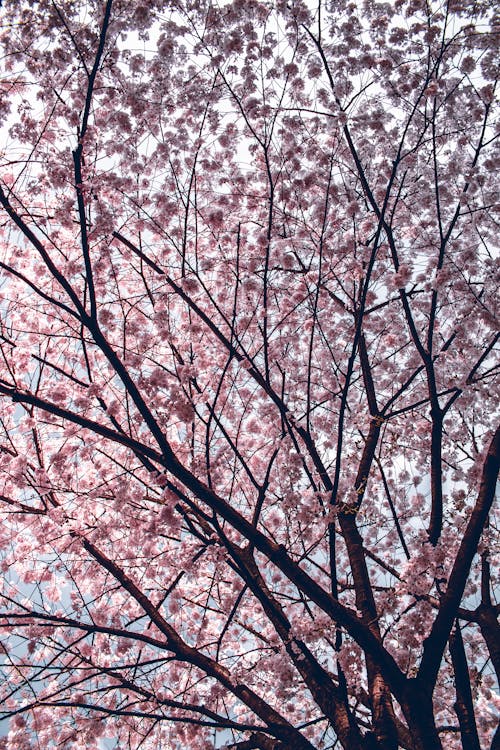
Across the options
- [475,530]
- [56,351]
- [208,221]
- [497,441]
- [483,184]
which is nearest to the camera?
[475,530]

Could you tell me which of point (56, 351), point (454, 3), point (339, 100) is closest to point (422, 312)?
point (339, 100)

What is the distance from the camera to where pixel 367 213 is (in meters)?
7.11

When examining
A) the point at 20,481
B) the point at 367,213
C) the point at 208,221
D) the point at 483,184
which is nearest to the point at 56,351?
the point at 20,481

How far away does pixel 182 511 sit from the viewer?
202 inches

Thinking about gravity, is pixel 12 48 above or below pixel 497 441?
above

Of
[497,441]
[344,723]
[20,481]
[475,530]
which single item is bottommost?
[344,723]

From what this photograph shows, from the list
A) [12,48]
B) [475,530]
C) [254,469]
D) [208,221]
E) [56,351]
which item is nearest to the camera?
[475,530]

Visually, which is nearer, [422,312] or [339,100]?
[339,100]

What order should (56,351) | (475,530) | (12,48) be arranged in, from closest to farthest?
(475,530) < (12,48) < (56,351)

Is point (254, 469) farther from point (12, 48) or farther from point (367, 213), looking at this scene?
point (12, 48)

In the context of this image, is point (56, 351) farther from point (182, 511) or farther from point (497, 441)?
point (497, 441)

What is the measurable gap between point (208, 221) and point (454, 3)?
3374mm

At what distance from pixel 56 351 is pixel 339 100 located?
183 inches

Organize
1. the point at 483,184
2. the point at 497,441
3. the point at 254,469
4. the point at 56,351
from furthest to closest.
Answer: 1. the point at 254,469
2. the point at 56,351
3. the point at 483,184
4. the point at 497,441
